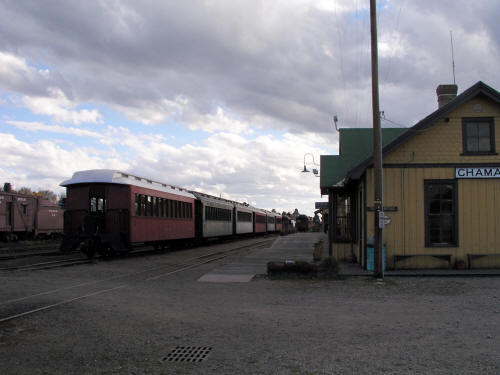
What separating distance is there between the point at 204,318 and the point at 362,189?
30.4 feet

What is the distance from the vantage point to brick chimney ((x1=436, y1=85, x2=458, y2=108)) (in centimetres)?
1914

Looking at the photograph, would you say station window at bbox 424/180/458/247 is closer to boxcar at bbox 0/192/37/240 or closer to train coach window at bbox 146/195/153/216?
train coach window at bbox 146/195/153/216

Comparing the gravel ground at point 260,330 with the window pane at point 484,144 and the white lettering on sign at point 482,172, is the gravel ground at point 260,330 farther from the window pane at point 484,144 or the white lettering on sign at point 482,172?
the window pane at point 484,144

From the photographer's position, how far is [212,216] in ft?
112

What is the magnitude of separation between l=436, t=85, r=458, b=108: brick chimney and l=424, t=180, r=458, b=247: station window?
450 cm

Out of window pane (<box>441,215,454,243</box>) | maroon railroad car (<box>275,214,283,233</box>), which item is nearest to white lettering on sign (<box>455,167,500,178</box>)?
window pane (<box>441,215,454,243</box>)

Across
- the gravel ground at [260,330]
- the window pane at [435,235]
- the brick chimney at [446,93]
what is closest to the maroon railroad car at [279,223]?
the brick chimney at [446,93]

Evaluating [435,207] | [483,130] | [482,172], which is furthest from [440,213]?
[483,130]

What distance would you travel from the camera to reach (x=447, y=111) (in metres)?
15.8

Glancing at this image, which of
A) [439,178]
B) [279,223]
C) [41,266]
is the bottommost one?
[41,266]

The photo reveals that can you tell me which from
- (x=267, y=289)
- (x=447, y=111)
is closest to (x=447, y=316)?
(x=267, y=289)

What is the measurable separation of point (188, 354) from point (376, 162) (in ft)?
29.8

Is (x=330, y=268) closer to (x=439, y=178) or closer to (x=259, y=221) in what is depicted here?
(x=439, y=178)

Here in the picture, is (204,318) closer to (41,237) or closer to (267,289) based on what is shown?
(267,289)
